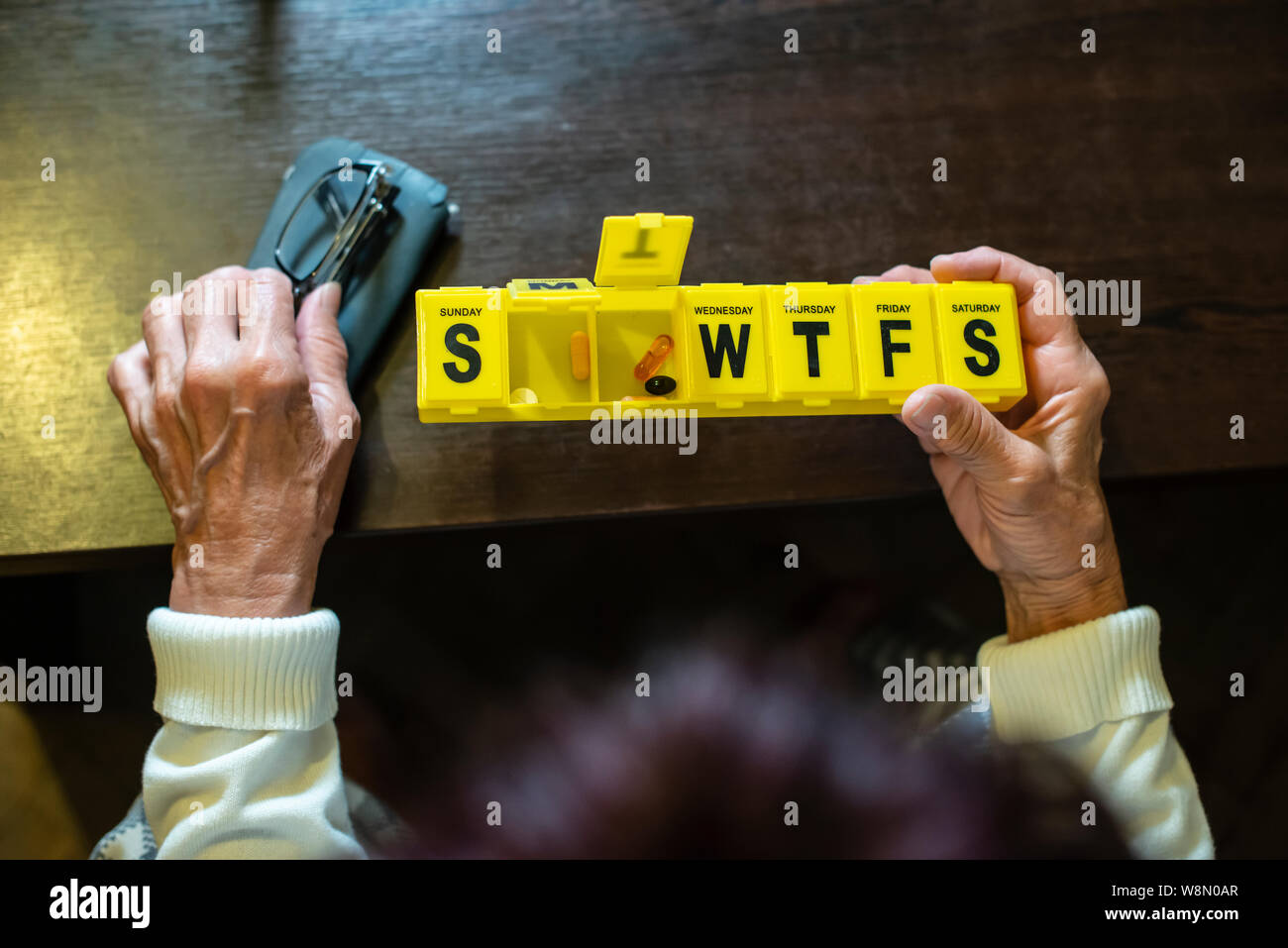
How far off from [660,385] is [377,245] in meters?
0.36

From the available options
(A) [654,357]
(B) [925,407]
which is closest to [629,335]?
(A) [654,357]

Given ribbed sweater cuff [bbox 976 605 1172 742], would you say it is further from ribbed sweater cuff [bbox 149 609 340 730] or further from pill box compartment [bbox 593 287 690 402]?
ribbed sweater cuff [bbox 149 609 340 730]

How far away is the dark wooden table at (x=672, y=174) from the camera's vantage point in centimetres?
88

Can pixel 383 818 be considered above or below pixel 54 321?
below

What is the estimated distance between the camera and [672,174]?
0.95 m

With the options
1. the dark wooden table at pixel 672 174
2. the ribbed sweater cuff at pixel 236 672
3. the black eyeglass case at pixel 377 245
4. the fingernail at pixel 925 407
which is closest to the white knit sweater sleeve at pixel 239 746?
the ribbed sweater cuff at pixel 236 672

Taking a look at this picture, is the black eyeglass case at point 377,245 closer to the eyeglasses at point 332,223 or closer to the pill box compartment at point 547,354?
the eyeglasses at point 332,223

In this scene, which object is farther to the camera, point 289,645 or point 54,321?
point 54,321

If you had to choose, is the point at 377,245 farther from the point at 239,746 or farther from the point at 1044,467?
the point at 1044,467

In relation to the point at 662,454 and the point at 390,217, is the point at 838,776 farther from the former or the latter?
the point at 390,217

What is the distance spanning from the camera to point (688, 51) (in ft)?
3.20

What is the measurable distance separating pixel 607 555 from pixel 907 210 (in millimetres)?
729
